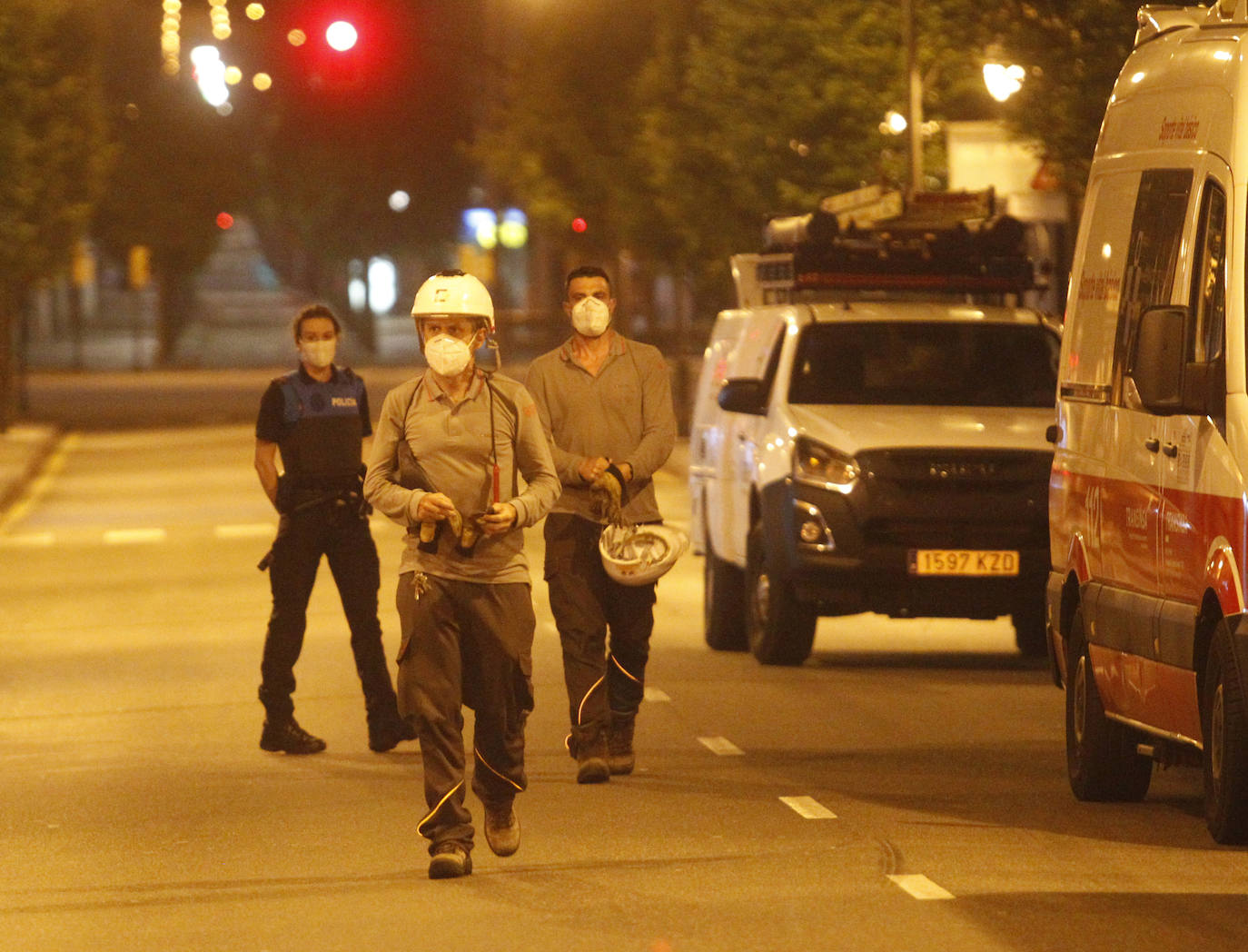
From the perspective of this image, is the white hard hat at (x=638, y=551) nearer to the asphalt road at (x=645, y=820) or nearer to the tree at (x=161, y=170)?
the asphalt road at (x=645, y=820)

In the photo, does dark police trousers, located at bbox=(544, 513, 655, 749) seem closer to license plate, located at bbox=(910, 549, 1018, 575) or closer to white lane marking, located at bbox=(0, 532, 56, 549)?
license plate, located at bbox=(910, 549, 1018, 575)

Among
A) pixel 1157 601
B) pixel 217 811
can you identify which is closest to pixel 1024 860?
pixel 1157 601

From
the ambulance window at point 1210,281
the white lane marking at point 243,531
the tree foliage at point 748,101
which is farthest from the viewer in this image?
the white lane marking at point 243,531

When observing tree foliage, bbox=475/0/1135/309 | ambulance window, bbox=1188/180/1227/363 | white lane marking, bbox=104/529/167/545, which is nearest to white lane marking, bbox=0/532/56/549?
white lane marking, bbox=104/529/167/545

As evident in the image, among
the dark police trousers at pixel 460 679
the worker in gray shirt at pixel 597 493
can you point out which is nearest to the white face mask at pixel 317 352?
the worker in gray shirt at pixel 597 493

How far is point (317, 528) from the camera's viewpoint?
11.6 m

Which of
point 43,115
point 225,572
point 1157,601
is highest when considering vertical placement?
point 43,115

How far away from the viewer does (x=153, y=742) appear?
39.4 feet

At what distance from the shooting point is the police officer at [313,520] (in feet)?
38.1

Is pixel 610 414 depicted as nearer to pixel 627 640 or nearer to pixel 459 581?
pixel 627 640

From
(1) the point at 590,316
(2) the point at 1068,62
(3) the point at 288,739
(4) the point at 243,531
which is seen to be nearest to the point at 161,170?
(4) the point at 243,531

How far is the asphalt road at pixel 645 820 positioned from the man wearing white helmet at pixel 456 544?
391 millimetres

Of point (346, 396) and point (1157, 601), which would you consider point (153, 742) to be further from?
point (1157, 601)

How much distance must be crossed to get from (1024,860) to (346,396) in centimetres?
424
